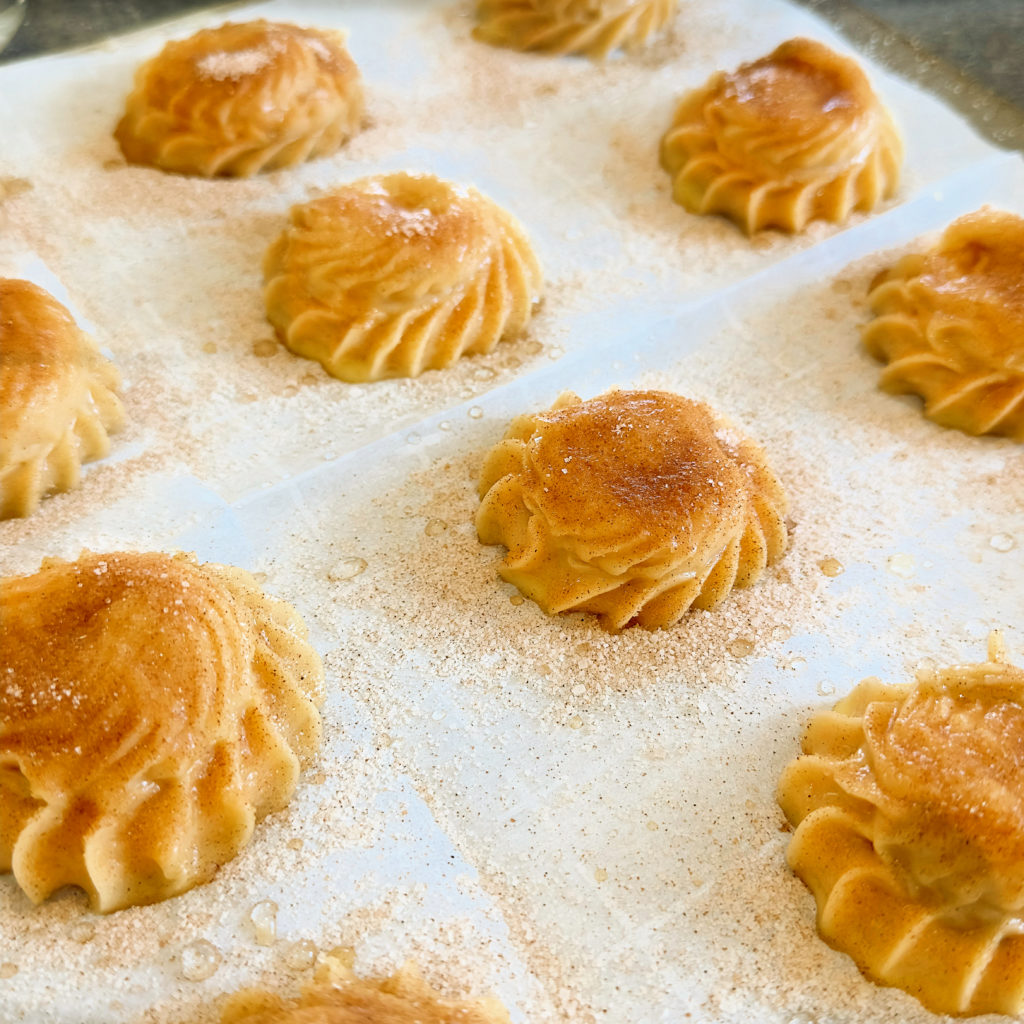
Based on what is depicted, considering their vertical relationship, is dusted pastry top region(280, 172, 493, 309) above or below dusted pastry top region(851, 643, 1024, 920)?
above

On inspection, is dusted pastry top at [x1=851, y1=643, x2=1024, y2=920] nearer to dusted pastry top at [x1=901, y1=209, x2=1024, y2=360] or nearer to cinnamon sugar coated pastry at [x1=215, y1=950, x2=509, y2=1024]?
cinnamon sugar coated pastry at [x1=215, y1=950, x2=509, y2=1024]

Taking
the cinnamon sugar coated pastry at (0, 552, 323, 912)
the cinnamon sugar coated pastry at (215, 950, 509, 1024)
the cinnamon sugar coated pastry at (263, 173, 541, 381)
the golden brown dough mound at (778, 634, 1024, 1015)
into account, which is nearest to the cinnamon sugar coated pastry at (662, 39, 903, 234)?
the cinnamon sugar coated pastry at (263, 173, 541, 381)

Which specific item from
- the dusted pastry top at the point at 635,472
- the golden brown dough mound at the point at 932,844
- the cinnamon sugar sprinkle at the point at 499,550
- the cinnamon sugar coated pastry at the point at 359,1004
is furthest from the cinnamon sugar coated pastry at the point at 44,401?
the golden brown dough mound at the point at 932,844

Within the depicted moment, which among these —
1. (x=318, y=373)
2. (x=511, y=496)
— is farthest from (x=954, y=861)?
(x=318, y=373)

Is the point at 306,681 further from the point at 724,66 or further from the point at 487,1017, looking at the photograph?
the point at 724,66

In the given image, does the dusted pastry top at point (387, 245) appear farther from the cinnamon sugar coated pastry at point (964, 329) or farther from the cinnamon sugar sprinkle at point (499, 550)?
the cinnamon sugar coated pastry at point (964, 329)
